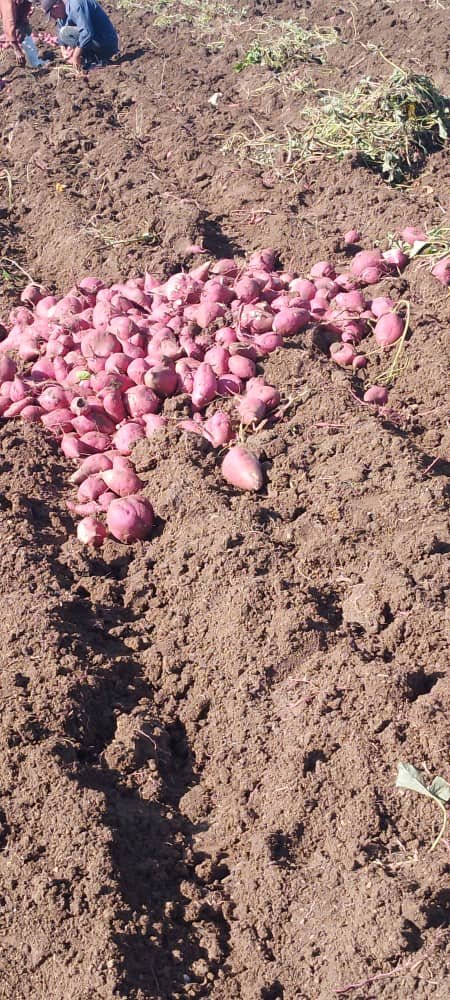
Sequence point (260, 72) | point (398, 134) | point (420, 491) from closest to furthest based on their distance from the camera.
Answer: point (420, 491) → point (398, 134) → point (260, 72)

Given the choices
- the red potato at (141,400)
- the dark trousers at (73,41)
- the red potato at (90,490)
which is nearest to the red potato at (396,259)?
the red potato at (141,400)

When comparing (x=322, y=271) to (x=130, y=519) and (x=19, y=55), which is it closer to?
(x=130, y=519)

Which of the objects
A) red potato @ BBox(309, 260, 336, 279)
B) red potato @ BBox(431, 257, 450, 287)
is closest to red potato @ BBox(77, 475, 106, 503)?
red potato @ BBox(309, 260, 336, 279)

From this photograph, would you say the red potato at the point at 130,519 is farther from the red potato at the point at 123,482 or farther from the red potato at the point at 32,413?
the red potato at the point at 32,413

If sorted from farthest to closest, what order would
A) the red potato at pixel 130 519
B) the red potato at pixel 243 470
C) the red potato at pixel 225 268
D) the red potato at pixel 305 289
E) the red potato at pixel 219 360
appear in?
the red potato at pixel 225 268 < the red potato at pixel 305 289 < the red potato at pixel 219 360 < the red potato at pixel 243 470 < the red potato at pixel 130 519

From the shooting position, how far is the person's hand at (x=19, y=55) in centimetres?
813

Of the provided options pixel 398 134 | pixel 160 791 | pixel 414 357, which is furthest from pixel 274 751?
pixel 398 134

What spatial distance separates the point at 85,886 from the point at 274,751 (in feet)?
1.96

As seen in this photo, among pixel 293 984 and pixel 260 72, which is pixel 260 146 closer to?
pixel 260 72

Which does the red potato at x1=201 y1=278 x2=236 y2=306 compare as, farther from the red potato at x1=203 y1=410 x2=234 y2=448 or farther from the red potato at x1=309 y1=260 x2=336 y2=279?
the red potato at x1=203 y1=410 x2=234 y2=448

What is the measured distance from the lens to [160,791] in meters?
2.52

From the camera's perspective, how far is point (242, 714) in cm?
264

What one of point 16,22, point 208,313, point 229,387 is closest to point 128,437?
point 229,387

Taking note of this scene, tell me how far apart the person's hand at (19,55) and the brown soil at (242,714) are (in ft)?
17.3
